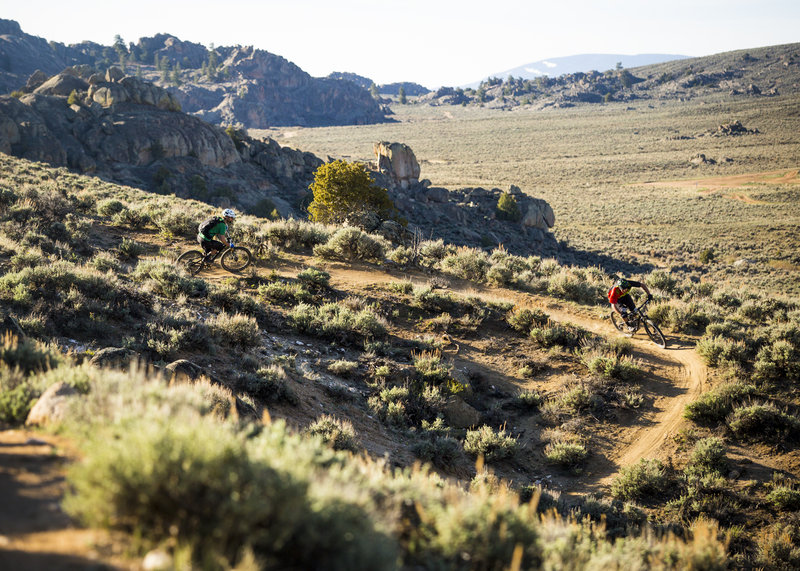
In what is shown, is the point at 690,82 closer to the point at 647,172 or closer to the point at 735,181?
the point at 647,172

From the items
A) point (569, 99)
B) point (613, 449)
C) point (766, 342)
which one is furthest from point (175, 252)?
point (569, 99)

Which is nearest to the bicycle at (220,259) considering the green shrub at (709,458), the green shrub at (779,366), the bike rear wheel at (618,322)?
the bike rear wheel at (618,322)

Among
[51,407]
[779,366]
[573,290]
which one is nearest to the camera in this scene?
[51,407]

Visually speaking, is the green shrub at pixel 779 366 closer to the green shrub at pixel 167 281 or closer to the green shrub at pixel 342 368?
the green shrub at pixel 342 368

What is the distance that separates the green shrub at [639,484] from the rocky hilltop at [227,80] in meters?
153

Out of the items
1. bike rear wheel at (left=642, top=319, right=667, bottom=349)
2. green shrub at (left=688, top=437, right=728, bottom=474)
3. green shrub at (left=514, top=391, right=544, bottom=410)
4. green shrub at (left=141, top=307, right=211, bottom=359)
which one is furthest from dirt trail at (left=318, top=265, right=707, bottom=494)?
green shrub at (left=141, top=307, right=211, bottom=359)

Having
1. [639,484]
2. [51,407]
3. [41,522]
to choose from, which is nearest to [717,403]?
[639,484]

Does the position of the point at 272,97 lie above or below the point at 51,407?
above

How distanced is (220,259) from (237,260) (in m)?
0.59

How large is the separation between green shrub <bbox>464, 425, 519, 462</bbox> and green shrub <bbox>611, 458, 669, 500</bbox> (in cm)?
176

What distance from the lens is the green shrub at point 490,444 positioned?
818 cm

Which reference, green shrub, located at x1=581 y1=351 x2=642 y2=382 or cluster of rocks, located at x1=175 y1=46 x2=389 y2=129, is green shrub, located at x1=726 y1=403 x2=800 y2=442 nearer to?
green shrub, located at x1=581 y1=351 x2=642 y2=382

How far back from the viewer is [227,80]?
6698 inches

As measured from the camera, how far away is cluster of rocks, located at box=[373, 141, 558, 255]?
4678 centimetres
